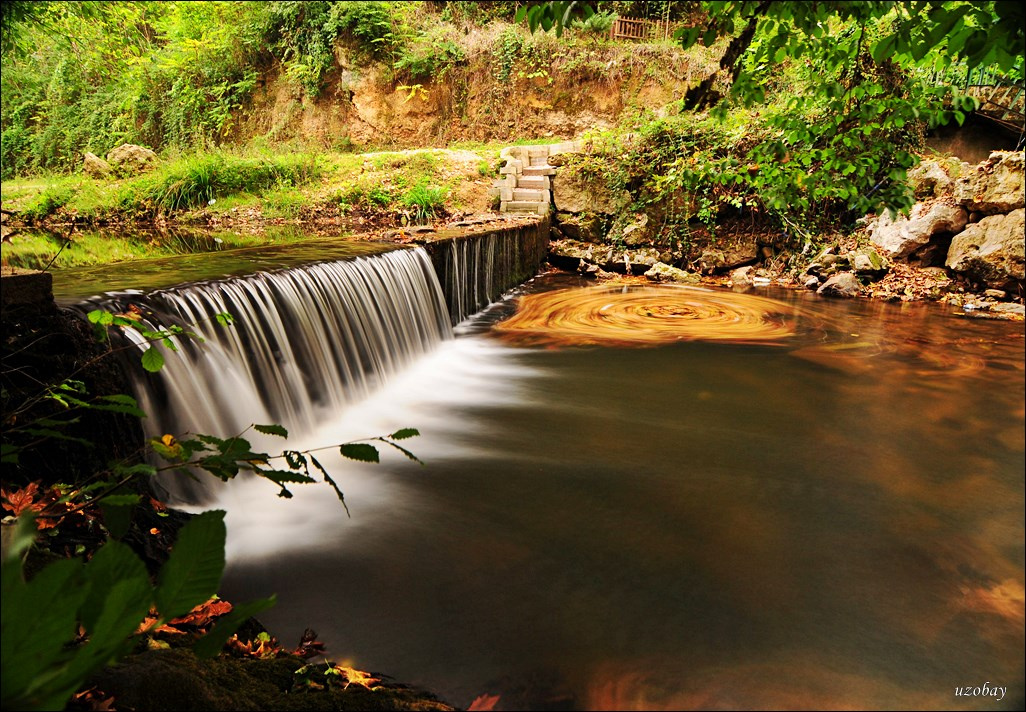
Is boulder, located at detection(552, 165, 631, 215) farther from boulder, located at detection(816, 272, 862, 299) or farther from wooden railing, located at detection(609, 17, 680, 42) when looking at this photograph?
wooden railing, located at detection(609, 17, 680, 42)

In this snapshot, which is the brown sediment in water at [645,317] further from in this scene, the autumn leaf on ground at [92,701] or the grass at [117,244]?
the autumn leaf on ground at [92,701]

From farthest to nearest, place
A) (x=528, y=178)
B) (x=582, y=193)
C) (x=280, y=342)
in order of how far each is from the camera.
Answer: (x=528, y=178)
(x=582, y=193)
(x=280, y=342)

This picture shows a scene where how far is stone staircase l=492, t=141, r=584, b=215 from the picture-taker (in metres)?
11.9

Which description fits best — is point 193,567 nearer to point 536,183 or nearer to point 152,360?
point 152,360

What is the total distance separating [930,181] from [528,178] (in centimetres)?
702

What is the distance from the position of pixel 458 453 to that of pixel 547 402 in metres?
1.26

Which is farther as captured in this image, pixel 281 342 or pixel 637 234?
pixel 637 234

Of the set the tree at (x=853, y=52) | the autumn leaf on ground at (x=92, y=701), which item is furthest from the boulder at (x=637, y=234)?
the autumn leaf on ground at (x=92, y=701)

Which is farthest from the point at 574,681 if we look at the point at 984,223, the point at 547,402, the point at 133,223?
the point at 133,223

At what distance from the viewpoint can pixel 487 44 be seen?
17750 mm

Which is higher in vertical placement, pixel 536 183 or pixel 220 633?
pixel 220 633

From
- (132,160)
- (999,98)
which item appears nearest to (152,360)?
(132,160)

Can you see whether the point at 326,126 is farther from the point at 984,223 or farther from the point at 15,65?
the point at 984,223

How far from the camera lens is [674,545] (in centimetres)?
334
